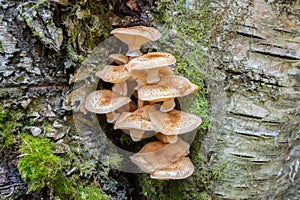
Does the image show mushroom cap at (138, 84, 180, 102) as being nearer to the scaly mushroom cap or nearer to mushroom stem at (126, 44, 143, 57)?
the scaly mushroom cap

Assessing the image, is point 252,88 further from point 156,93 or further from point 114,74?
point 114,74

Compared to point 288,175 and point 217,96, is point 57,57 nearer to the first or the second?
point 217,96

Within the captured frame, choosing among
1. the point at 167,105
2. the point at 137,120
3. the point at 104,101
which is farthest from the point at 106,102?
the point at 167,105

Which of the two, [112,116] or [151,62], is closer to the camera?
[151,62]

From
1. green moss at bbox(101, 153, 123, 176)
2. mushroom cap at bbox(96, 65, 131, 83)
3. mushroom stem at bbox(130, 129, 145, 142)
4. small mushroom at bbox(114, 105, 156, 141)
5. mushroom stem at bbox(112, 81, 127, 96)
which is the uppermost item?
mushroom cap at bbox(96, 65, 131, 83)

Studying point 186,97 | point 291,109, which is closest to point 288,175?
point 291,109

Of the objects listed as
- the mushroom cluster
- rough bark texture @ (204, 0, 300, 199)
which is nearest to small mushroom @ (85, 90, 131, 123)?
the mushroom cluster

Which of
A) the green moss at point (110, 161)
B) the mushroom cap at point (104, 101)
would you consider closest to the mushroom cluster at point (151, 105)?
the mushroom cap at point (104, 101)
